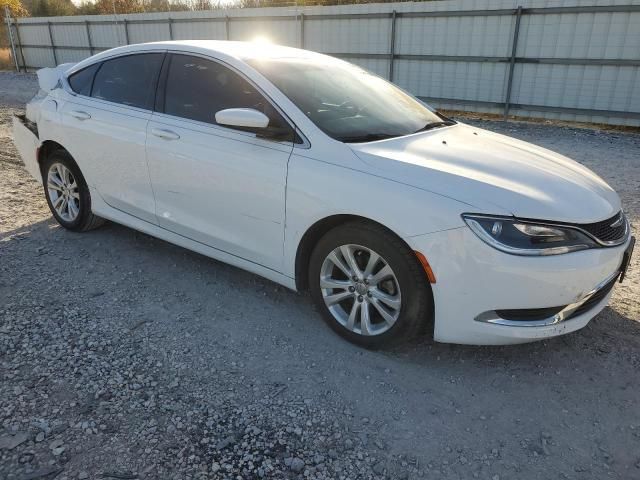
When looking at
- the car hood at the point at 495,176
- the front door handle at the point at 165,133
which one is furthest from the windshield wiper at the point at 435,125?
the front door handle at the point at 165,133

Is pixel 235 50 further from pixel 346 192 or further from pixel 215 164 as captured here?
pixel 346 192

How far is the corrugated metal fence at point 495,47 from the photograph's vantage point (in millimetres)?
10258

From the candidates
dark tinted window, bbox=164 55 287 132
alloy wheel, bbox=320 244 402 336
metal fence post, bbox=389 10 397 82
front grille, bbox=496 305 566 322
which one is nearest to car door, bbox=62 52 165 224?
dark tinted window, bbox=164 55 287 132

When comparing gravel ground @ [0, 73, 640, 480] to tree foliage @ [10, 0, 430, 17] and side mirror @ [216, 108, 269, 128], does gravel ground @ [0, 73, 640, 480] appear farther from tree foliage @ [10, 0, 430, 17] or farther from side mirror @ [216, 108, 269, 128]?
tree foliage @ [10, 0, 430, 17]

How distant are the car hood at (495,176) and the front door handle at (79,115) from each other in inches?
99.2

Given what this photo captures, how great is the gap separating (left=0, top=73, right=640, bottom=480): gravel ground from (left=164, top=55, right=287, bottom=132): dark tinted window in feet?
4.13

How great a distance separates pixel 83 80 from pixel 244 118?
7.39ft

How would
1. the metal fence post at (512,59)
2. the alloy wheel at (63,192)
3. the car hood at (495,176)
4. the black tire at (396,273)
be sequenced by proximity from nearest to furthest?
the car hood at (495,176), the black tire at (396,273), the alloy wheel at (63,192), the metal fence post at (512,59)

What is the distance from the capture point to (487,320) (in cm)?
269

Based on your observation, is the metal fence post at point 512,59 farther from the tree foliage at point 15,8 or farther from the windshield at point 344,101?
the tree foliage at point 15,8

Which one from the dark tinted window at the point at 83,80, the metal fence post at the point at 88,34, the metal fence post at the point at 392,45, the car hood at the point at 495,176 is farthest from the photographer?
the metal fence post at the point at 88,34

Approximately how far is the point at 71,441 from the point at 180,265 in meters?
2.01

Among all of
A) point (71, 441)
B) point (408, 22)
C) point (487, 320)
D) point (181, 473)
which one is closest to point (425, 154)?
point (487, 320)

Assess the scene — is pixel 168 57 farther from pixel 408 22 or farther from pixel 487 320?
pixel 408 22
